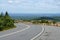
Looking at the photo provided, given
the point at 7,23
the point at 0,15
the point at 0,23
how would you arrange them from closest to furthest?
the point at 0,23, the point at 7,23, the point at 0,15

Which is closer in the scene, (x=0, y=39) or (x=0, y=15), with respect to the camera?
(x=0, y=39)

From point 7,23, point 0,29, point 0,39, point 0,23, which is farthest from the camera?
point 7,23

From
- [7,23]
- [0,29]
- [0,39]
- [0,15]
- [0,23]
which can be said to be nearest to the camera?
[0,39]

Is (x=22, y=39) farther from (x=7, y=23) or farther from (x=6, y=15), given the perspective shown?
(x=6, y=15)

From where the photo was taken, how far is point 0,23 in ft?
122

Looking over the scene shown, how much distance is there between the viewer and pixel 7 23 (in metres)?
41.2

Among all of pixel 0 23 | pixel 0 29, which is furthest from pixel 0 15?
Result: pixel 0 29

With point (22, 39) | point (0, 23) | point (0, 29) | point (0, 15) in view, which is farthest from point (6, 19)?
point (22, 39)

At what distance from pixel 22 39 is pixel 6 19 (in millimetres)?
23183

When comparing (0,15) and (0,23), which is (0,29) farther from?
(0,15)

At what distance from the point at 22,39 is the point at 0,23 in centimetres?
1670

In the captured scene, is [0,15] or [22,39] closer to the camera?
[22,39]

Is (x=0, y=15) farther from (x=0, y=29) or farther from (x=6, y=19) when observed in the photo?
(x=0, y=29)

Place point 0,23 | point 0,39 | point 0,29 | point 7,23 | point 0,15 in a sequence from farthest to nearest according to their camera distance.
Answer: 1. point 0,15
2. point 7,23
3. point 0,23
4. point 0,29
5. point 0,39
